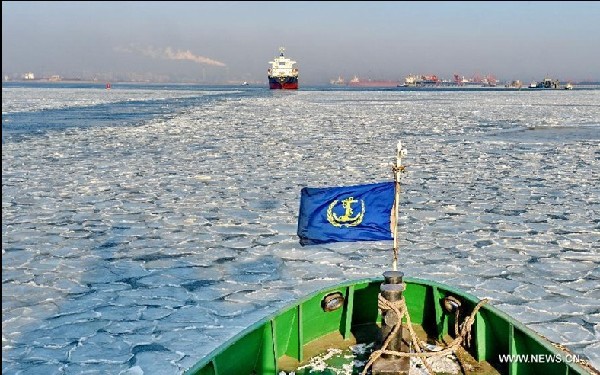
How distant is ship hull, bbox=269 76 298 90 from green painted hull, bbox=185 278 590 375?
382 feet

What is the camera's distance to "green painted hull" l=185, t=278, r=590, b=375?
17.0 ft

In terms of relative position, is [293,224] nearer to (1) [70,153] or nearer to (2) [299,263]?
(2) [299,263]

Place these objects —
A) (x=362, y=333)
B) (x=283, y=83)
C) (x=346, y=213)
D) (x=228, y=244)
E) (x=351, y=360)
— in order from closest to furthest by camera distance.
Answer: (x=346, y=213), (x=351, y=360), (x=362, y=333), (x=228, y=244), (x=283, y=83)

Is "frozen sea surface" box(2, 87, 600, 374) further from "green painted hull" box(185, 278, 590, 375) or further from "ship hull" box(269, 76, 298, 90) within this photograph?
"ship hull" box(269, 76, 298, 90)

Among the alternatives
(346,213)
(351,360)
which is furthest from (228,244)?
(346,213)

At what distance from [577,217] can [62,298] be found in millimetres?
10738

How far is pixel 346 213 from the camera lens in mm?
5371

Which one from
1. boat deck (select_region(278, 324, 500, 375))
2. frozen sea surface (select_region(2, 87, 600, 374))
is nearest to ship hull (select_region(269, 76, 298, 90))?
frozen sea surface (select_region(2, 87, 600, 374))

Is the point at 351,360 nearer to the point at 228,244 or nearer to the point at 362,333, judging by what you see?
the point at 362,333

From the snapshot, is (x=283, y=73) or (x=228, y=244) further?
(x=283, y=73)

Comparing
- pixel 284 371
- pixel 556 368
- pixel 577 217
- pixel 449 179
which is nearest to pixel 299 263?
pixel 284 371

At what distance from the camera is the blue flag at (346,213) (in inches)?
211

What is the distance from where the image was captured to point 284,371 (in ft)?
19.0

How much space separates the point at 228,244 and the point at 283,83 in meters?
113
